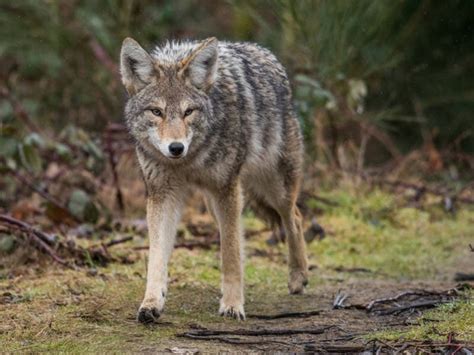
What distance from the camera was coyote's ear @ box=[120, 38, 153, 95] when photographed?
5.44 metres

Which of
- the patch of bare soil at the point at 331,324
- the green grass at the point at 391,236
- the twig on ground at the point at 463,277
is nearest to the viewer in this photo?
the patch of bare soil at the point at 331,324

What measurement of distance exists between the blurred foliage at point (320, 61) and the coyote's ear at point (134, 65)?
3.83 m

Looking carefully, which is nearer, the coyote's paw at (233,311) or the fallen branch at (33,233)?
the coyote's paw at (233,311)

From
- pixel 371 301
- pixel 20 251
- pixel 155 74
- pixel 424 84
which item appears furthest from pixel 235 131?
pixel 424 84

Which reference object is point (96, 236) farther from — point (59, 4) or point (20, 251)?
point (59, 4)

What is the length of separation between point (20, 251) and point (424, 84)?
6.78 meters

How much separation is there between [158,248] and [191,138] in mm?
700

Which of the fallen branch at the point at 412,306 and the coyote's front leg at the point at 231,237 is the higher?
the coyote's front leg at the point at 231,237

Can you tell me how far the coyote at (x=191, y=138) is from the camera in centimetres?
530

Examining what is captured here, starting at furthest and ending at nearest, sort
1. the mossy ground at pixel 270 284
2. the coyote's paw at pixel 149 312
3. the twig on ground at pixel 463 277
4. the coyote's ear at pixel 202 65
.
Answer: the twig on ground at pixel 463 277 → the coyote's ear at pixel 202 65 → the coyote's paw at pixel 149 312 → the mossy ground at pixel 270 284

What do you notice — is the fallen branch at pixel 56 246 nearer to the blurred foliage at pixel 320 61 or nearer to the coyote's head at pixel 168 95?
the coyote's head at pixel 168 95

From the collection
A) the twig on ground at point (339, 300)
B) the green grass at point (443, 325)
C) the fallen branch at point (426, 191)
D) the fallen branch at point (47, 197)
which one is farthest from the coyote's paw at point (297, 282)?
the fallen branch at point (426, 191)

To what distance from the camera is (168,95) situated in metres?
5.36

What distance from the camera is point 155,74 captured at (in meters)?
5.48
